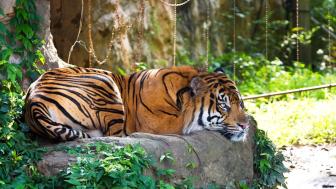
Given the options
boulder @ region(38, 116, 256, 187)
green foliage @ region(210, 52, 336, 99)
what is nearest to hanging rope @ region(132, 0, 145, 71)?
green foliage @ region(210, 52, 336, 99)

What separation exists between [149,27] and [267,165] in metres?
5.58

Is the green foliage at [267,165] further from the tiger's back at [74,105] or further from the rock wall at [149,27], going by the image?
the rock wall at [149,27]

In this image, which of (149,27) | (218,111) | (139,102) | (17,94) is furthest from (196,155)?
(149,27)

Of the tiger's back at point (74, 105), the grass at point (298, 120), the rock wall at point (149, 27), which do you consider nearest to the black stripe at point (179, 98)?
the tiger's back at point (74, 105)

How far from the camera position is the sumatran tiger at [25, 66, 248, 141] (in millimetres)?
5633

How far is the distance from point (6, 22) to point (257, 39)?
9.61 meters

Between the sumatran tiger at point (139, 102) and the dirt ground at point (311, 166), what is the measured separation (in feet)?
4.11

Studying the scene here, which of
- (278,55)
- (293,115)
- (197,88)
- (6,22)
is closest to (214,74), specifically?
(197,88)

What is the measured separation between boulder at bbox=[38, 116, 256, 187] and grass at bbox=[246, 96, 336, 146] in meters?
2.44

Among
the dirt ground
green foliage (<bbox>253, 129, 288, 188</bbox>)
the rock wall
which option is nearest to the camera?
green foliage (<bbox>253, 129, 288, 188</bbox>)

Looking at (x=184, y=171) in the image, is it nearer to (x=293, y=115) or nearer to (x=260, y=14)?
(x=293, y=115)

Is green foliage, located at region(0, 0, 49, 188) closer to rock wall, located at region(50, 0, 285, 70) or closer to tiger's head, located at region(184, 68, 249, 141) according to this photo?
tiger's head, located at region(184, 68, 249, 141)

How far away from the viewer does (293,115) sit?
9.98 metres

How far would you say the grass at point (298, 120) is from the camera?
9148mm
